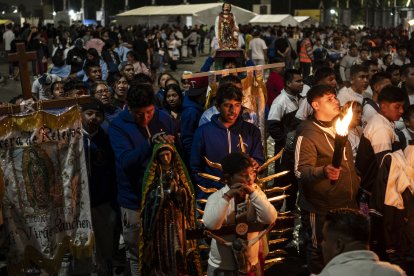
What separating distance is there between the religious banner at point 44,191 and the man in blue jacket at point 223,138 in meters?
1.07

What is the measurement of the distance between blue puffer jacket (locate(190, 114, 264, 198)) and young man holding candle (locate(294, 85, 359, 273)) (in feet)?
1.49

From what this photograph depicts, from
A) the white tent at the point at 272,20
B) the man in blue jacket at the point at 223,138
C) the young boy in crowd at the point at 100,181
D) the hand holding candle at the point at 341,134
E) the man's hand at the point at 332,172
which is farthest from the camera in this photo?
the white tent at the point at 272,20

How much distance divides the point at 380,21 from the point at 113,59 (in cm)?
4620

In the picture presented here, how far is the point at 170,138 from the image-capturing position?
18.0 feet

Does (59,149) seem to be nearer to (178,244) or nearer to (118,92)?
(178,244)

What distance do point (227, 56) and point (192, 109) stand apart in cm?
372

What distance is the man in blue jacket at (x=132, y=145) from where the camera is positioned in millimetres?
5824

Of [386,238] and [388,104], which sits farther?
[388,104]

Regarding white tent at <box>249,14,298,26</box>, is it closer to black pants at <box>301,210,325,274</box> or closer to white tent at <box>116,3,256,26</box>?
white tent at <box>116,3,256,26</box>

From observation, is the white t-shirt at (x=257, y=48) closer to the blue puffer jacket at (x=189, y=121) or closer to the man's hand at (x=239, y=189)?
the blue puffer jacket at (x=189, y=121)

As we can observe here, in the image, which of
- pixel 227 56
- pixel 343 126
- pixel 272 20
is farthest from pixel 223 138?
pixel 272 20

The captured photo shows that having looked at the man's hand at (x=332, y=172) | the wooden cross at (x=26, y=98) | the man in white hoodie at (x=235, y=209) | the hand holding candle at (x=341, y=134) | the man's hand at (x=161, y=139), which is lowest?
the man in white hoodie at (x=235, y=209)

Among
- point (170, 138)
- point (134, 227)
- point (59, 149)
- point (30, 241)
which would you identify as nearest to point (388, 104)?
point (170, 138)

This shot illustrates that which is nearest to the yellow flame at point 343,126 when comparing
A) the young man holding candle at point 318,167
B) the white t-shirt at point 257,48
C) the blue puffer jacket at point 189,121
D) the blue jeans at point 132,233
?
the young man holding candle at point 318,167
